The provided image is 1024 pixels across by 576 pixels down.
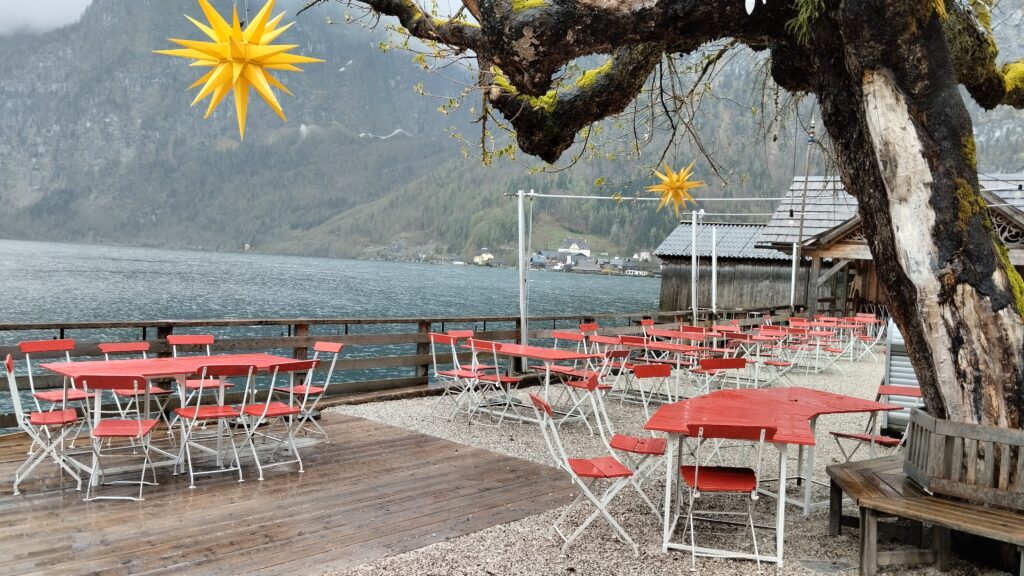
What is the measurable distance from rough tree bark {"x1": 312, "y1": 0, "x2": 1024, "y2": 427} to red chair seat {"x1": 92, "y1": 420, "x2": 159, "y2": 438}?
128 inches

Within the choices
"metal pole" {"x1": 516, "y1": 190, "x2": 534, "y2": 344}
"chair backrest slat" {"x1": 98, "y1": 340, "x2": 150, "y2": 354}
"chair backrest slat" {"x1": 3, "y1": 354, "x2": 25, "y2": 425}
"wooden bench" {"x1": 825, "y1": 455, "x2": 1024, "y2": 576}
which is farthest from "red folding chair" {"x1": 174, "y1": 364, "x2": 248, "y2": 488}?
"metal pole" {"x1": 516, "y1": 190, "x2": 534, "y2": 344}

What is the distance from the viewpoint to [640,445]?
185 inches

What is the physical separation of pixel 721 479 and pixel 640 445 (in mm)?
612

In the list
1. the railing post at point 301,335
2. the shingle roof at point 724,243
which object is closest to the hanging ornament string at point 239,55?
the railing post at point 301,335

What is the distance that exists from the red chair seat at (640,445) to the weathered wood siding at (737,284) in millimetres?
23688

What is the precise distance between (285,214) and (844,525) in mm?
201039

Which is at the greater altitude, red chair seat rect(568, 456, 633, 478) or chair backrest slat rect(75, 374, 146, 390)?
chair backrest slat rect(75, 374, 146, 390)

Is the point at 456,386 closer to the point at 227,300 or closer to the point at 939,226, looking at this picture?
the point at 939,226

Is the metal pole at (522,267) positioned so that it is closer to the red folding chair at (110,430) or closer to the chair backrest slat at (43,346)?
the chair backrest slat at (43,346)

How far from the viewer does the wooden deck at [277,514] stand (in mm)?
3910

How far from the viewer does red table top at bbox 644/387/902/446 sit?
4.14 metres

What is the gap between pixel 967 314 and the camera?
396cm

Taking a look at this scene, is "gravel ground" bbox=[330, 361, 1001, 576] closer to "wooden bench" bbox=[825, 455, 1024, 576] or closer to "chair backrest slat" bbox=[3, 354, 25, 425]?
"wooden bench" bbox=[825, 455, 1024, 576]

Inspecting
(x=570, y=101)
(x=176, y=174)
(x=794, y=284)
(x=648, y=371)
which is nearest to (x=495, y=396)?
(x=648, y=371)
